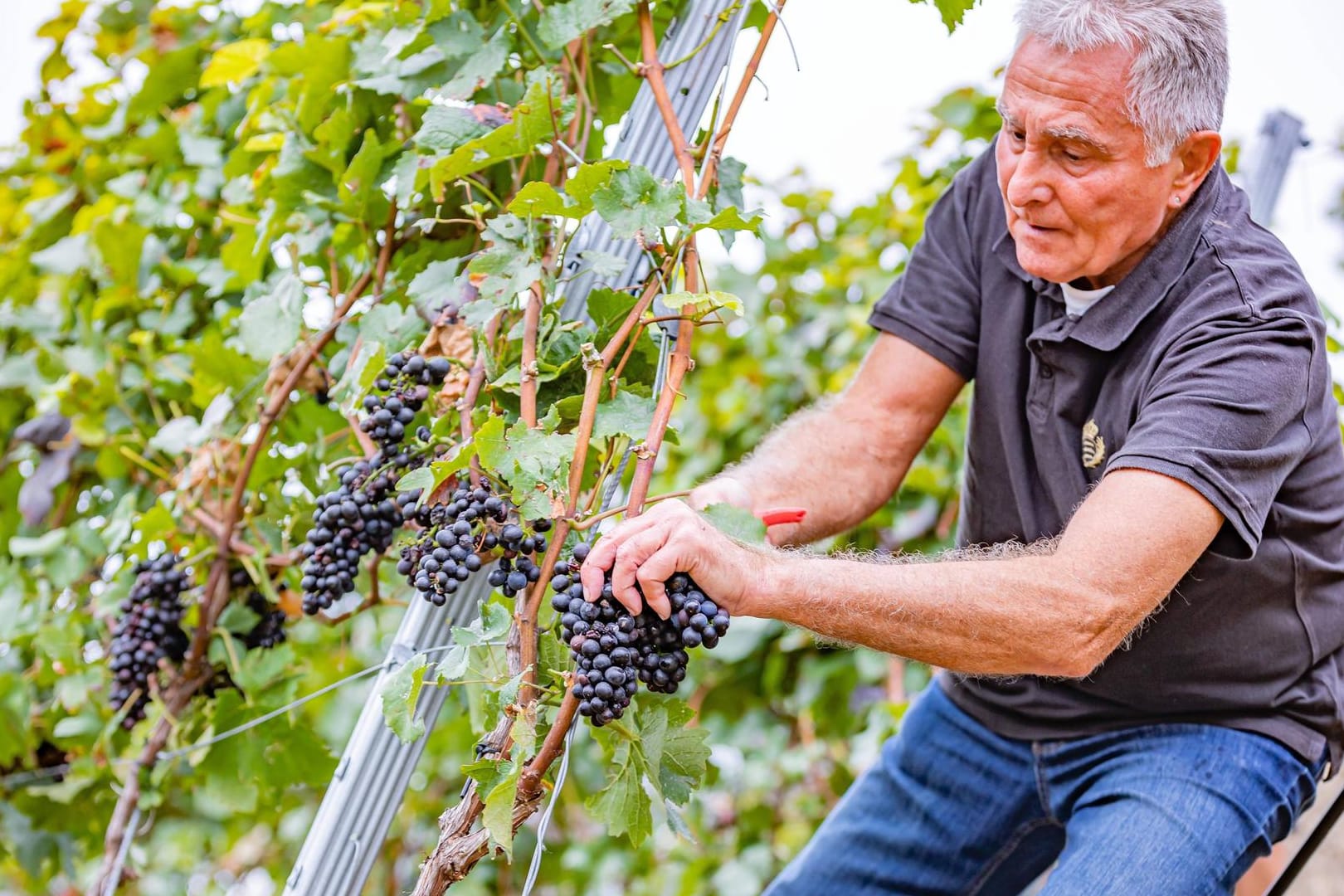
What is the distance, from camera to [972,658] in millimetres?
1462

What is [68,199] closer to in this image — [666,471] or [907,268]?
[666,471]

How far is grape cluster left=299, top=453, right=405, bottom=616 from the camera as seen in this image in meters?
1.68

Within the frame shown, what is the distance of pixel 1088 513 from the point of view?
4.89ft

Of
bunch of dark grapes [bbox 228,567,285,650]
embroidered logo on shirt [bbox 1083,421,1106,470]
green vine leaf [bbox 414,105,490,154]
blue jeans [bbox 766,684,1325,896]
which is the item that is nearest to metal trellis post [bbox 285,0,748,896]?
green vine leaf [bbox 414,105,490,154]

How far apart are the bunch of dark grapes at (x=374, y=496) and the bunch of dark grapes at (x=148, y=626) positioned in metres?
0.41

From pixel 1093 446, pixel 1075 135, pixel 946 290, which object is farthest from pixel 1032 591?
pixel 946 290

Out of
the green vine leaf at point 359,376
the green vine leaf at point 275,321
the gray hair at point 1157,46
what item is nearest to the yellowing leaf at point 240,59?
the green vine leaf at point 275,321

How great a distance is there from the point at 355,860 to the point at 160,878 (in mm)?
2862

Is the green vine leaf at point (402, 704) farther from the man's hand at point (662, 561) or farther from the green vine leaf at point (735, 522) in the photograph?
the green vine leaf at point (735, 522)

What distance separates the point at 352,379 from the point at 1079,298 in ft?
3.44

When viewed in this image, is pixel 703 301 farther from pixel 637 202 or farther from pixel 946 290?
pixel 946 290

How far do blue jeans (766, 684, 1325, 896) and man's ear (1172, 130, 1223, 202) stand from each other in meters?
0.75

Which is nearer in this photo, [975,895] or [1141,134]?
[1141,134]

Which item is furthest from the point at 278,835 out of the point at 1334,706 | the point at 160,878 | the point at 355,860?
the point at 1334,706
